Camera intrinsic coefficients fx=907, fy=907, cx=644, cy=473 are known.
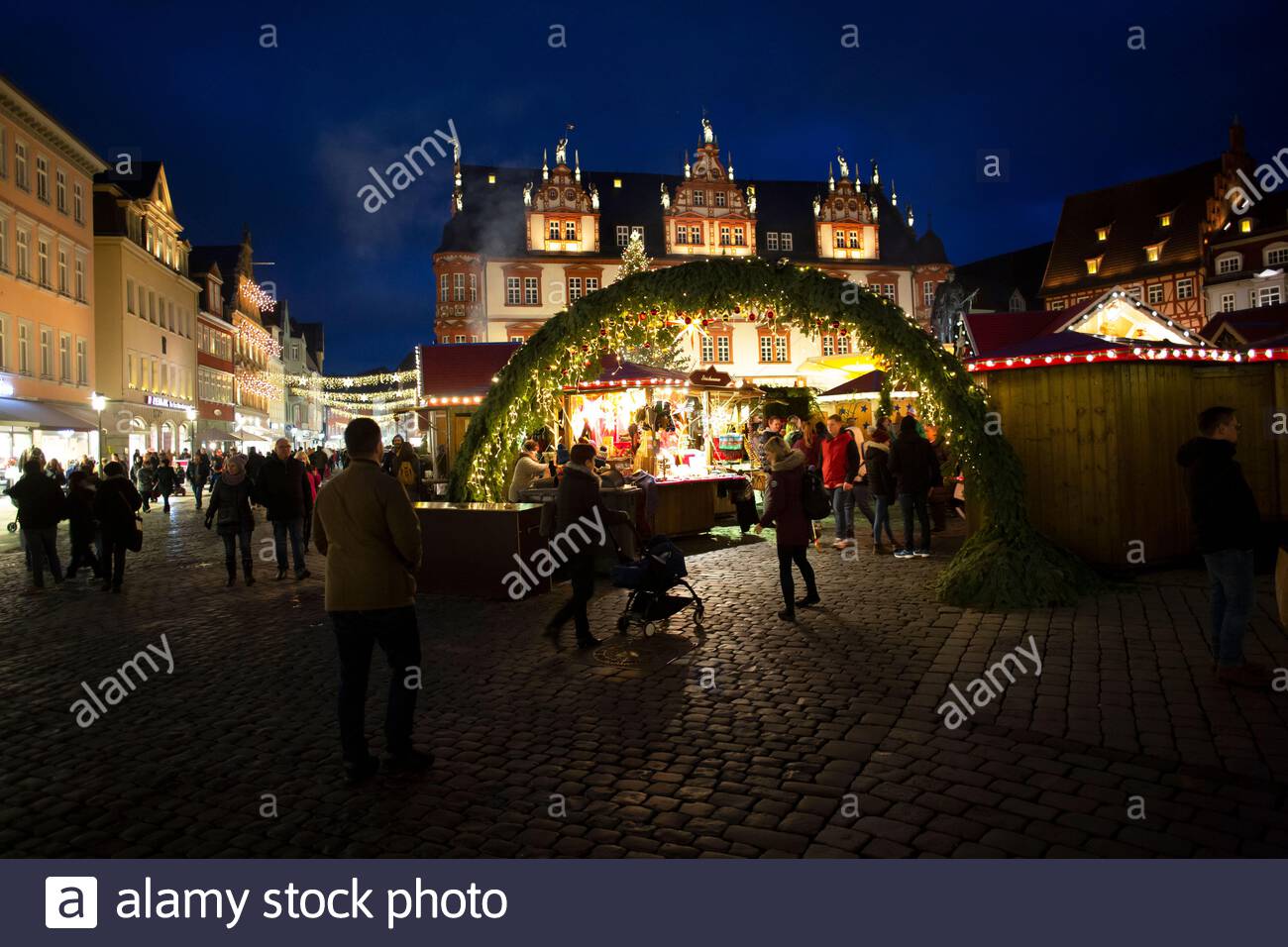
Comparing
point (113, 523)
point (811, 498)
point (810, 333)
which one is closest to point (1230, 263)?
point (810, 333)

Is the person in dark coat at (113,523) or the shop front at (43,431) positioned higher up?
the shop front at (43,431)

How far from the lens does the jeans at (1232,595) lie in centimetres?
575

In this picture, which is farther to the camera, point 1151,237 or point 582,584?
point 1151,237

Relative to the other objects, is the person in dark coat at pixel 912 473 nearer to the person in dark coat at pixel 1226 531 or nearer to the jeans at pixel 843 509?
the jeans at pixel 843 509

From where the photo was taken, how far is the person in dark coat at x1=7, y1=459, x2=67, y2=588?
1198cm

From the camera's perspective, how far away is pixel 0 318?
28.0 m

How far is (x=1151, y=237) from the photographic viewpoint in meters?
51.7

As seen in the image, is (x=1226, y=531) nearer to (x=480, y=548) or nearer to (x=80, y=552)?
(x=480, y=548)

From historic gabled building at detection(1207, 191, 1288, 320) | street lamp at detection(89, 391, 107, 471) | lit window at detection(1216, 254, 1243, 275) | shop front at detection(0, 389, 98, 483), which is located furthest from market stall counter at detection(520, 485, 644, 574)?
lit window at detection(1216, 254, 1243, 275)

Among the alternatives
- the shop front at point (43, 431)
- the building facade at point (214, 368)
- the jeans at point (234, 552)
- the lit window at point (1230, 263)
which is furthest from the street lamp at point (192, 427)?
the lit window at point (1230, 263)

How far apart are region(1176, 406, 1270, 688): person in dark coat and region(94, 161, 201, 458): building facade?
37.4 meters

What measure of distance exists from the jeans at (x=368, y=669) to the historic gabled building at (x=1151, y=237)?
49834mm

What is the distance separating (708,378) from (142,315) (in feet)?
103

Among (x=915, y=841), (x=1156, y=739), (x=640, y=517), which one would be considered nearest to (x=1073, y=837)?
(x=915, y=841)
